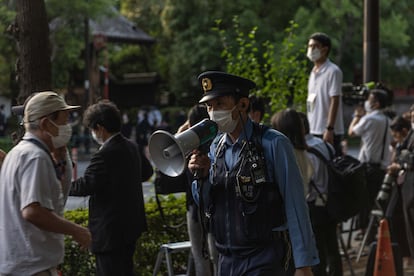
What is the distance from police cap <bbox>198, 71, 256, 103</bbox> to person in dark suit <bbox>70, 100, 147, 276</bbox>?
2.05m

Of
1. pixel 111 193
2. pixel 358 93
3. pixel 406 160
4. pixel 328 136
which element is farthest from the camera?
pixel 358 93

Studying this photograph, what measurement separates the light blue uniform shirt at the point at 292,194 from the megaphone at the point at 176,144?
0.36 metres

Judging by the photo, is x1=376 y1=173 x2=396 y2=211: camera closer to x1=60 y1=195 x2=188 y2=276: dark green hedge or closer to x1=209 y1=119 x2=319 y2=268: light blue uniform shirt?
→ x1=60 y1=195 x2=188 y2=276: dark green hedge

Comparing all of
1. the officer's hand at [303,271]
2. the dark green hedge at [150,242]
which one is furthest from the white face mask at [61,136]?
the dark green hedge at [150,242]

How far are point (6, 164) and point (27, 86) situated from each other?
3.28 meters

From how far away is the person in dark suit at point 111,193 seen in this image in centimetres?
679

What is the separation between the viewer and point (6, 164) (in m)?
4.88

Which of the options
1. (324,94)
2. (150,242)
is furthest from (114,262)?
(324,94)

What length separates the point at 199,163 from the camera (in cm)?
507

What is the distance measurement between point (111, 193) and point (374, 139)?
4.98 meters

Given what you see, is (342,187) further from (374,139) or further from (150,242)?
(374,139)

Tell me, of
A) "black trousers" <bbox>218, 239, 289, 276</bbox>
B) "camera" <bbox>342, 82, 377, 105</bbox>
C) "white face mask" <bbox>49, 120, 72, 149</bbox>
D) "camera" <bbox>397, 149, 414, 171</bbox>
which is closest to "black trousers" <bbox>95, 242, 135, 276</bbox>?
"white face mask" <bbox>49, 120, 72, 149</bbox>

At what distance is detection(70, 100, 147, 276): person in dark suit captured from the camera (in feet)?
22.3

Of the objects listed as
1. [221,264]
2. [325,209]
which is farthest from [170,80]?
[221,264]
